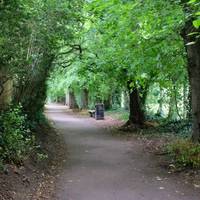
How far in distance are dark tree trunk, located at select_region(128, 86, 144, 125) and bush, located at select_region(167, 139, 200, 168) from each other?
9.11 metres

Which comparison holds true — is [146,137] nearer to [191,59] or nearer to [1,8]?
[191,59]

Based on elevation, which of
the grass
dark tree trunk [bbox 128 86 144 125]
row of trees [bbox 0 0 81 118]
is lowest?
the grass

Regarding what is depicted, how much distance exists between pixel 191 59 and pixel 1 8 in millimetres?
5849

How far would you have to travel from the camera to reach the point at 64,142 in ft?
54.5

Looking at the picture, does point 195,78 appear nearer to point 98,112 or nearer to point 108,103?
point 98,112

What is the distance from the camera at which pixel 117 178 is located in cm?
945

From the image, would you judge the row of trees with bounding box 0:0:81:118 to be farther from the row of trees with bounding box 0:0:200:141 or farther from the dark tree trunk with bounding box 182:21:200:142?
the dark tree trunk with bounding box 182:21:200:142

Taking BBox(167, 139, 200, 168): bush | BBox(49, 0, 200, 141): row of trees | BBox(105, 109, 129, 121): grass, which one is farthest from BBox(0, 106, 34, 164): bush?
BBox(105, 109, 129, 121): grass

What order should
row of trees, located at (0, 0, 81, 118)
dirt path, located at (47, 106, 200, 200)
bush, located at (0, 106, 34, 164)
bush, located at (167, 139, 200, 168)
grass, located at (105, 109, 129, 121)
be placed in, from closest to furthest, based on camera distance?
dirt path, located at (47, 106, 200, 200), bush, located at (0, 106, 34, 164), row of trees, located at (0, 0, 81, 118), bush, located at (167, 139, 200, 168), grass, located at (105, 109, 129, 121)

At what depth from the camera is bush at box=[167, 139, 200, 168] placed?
981 cm

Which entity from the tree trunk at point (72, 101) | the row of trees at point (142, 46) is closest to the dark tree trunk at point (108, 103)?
the tree trunk at point (72, 101)

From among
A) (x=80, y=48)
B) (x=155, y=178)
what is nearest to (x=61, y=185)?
(x=155, y=178)

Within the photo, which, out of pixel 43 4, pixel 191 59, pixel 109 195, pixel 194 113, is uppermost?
pixel 43 4

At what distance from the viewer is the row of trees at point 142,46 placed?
31.3 ft
